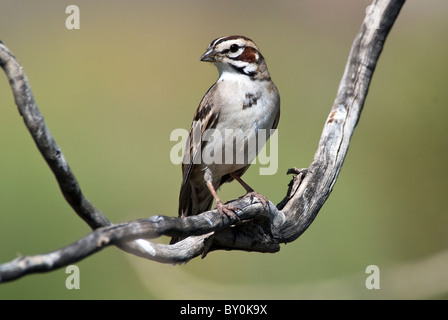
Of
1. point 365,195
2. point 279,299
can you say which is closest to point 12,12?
point 365,195

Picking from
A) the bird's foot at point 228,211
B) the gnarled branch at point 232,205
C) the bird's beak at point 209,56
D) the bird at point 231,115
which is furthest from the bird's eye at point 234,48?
the bird's foot at point 228,211

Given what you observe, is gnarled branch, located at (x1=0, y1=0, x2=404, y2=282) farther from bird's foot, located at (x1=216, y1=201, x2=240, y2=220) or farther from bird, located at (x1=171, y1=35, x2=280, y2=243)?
bird, located at (x1=171, y1=35, x2=280, y2=243)

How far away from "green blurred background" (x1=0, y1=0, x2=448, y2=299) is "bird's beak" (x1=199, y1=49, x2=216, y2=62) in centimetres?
248

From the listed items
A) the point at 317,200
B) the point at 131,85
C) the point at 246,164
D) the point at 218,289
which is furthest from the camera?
the point at 131,85

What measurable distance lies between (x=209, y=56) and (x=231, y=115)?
1.49 feet

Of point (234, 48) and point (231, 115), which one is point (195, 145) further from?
point (234, 48)

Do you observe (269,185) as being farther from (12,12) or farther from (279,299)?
(12,12)

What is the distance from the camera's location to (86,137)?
956cm

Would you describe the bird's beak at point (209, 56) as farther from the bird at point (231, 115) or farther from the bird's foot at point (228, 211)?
the bird's foot at point (228, 211)

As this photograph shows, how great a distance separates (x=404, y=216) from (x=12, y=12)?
7.53 m

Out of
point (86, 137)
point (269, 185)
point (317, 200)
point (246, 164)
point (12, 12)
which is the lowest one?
point (317, 200)

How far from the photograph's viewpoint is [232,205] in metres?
4.05

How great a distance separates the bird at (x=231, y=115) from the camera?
459 centimetres

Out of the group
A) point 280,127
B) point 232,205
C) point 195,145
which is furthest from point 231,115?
point 280,127
